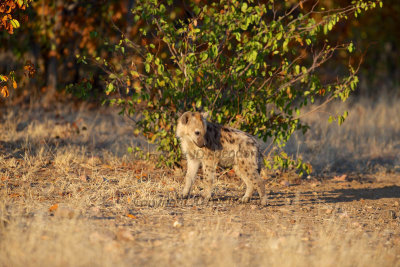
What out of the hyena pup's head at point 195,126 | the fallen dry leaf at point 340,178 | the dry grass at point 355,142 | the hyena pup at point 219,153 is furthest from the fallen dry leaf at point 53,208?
the fallen dry leaf at point 340,178

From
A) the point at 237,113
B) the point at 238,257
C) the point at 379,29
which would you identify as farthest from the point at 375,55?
the point at 238,257

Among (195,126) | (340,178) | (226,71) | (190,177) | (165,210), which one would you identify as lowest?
(340,178)

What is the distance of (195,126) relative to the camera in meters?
6.82

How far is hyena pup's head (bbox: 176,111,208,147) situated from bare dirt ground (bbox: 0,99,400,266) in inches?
33.1

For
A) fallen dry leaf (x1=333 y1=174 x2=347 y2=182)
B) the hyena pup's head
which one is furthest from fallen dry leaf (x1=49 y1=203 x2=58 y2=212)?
fallen dry leaf (x1=333 y1=174 x2=347 y2=182)

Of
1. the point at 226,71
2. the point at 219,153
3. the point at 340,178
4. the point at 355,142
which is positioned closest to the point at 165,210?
the point at 219,153

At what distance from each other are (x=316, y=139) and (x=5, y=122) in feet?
22.1

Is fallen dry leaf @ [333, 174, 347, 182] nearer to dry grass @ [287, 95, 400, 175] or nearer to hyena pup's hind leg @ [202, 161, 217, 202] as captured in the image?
dry grass @ [287, 95, 400, 175]

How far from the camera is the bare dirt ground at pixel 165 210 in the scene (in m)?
4.65

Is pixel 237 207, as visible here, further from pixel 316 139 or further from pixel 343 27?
pixel 343 27

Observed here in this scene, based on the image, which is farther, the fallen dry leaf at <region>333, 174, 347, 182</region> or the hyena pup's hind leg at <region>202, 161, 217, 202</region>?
the fallen dry leaf at <region>333, 174, 347, 182</region>

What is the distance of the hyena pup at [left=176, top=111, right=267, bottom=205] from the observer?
22.8 ft

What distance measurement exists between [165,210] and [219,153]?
124 cm

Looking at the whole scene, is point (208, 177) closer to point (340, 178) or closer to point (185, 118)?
point (185, 118)
